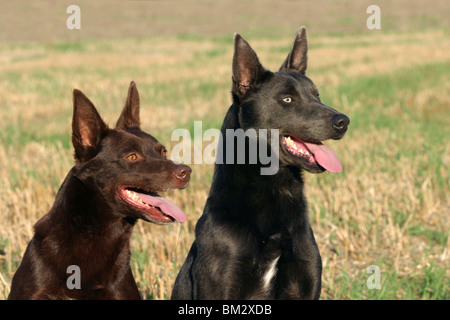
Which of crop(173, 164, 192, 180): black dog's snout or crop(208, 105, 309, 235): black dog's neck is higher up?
crop(173, 164, 192, 180): black dog's snout

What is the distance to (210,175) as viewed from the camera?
8289mm

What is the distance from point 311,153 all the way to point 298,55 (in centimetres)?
99

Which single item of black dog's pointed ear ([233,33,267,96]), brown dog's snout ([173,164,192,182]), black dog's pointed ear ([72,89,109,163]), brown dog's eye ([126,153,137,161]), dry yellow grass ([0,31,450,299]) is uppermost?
black dog's pointed ear ([233,33,267,96])

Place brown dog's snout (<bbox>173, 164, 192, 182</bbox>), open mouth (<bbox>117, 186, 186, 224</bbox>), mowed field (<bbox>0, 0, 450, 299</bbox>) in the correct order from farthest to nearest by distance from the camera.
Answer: mowed field (<bbox>0, 0, 450, 299</bbox>) < brown dog's snout (<bbox>173, 164, 192, 182</bbox>) < open mouth (<bbox>117, 186, 186, 224</bbox>)

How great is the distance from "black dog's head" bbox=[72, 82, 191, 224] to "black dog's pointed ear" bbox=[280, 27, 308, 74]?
128 centimetres

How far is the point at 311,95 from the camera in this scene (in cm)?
402

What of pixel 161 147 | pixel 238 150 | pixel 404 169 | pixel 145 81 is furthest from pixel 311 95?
pixel 145 81

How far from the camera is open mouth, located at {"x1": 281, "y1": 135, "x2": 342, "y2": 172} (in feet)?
12.0

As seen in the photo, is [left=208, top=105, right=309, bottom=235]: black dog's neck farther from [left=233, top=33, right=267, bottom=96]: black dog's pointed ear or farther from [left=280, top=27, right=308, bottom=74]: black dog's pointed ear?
[left=280, top=27, right=308, bottom=74]: black dog's pointed ear

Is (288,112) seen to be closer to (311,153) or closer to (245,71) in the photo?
(311,153)

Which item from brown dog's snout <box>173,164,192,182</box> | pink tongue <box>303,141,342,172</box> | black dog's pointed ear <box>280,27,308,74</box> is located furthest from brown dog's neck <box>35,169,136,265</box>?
black dog's pointed ear <box>280,27,308,74</box>

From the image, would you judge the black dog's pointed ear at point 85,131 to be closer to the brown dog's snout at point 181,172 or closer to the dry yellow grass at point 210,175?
the brown dog's snout at point 181,172

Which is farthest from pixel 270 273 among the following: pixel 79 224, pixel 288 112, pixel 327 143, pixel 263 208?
pixel 327 143
